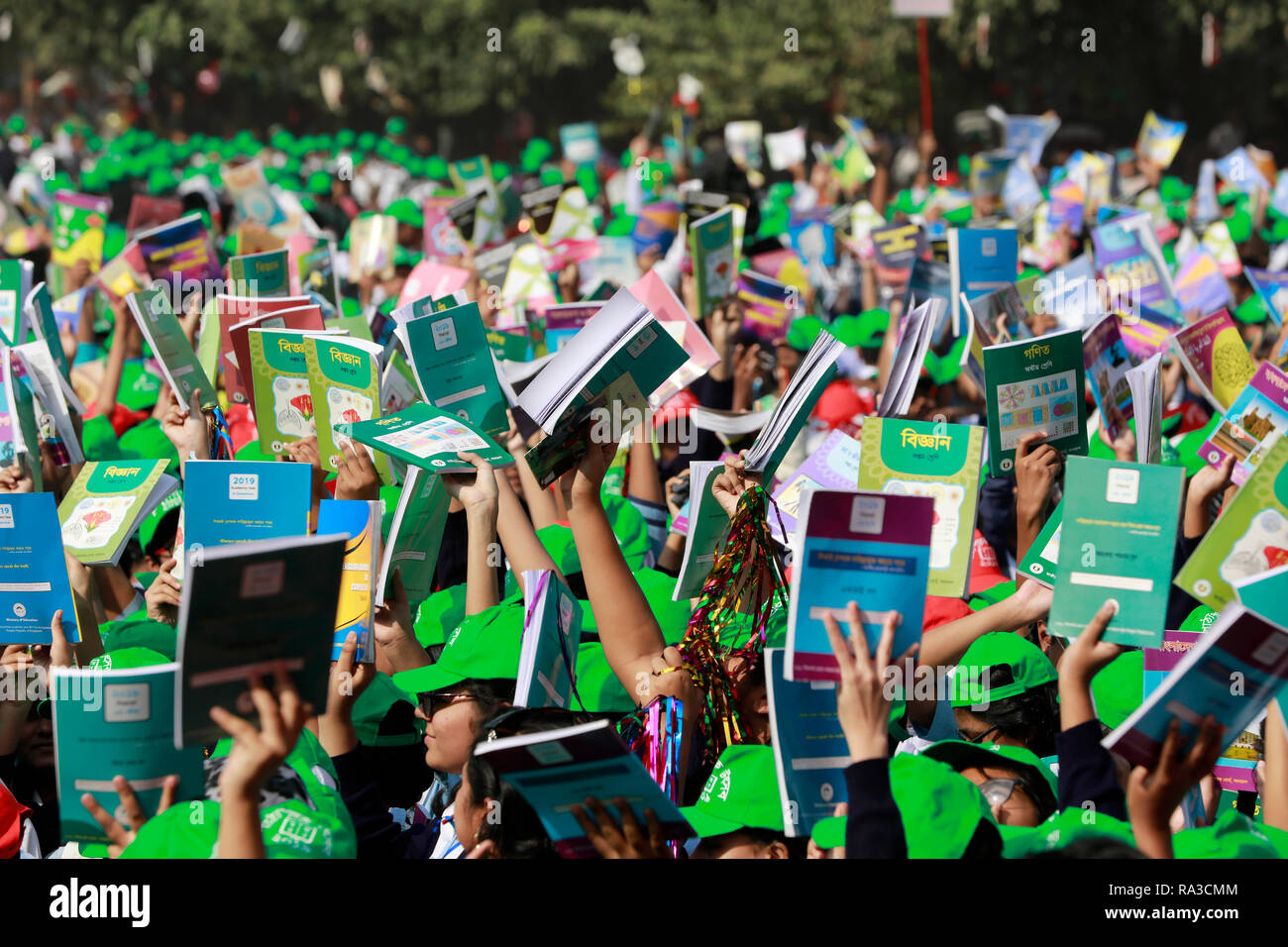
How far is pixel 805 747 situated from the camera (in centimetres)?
268

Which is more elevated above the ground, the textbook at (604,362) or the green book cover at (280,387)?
the textbook at (604,362)

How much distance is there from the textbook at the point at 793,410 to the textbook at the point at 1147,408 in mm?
901

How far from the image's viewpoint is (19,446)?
462cm

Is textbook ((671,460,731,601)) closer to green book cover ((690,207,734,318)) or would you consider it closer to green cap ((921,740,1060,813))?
green cap ((921,740,1060,813))

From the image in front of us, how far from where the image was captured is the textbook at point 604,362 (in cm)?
359

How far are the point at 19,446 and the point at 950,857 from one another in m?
3.44

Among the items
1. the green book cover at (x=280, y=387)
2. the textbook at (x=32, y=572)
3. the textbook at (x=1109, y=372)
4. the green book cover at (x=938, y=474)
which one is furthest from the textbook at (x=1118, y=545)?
the green book cover at (x=280, y=387)

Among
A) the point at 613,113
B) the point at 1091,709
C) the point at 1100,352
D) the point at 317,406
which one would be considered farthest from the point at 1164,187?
the point at 613,113

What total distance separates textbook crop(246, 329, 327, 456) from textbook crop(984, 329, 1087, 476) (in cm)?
206

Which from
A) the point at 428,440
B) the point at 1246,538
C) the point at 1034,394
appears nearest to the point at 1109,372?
the point at 1034,394

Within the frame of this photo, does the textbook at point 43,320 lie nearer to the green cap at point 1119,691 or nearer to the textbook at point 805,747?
the textbook at point 805,747

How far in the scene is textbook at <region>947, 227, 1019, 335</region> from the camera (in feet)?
21.1

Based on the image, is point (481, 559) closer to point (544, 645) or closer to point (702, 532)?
point (702, 532)
